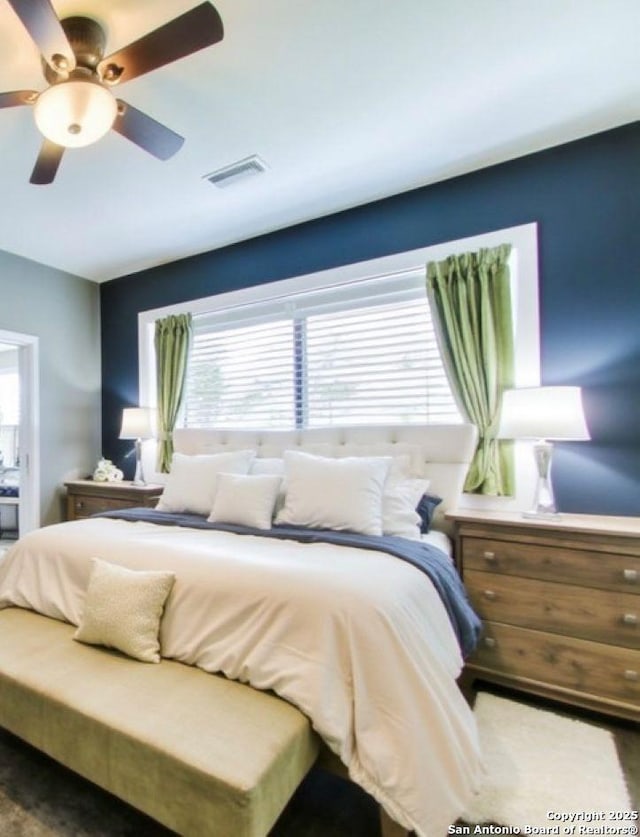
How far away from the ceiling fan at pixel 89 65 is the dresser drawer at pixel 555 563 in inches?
96.2

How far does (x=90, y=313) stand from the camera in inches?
181

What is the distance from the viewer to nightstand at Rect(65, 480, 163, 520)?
3.67m

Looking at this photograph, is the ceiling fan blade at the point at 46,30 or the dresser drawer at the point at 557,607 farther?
the dresser drawer at the point at 557,607

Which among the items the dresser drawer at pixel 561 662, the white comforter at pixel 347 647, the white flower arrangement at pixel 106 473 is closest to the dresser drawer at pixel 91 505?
the white flower arrangement at pixel 106 473

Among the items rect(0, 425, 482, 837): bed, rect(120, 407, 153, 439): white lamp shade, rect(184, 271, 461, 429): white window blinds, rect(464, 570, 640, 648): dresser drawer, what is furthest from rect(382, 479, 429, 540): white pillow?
rect(120, 407, 153, 439): white lamp shade

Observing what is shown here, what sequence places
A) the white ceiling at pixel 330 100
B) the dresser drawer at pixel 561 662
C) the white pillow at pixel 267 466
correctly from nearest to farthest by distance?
the white ceiling at pixel 330 100, the dresser drawer at pixel 561 662, the white pillow at pixel 267 466

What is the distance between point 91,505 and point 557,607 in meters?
3.74

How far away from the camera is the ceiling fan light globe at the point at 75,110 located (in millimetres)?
1628

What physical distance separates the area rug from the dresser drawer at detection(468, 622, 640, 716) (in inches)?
6.3

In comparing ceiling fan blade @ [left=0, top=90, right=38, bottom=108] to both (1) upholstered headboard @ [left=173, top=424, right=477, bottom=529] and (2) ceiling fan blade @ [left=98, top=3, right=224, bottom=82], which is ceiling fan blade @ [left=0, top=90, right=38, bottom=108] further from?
(1) upholstered headboard @ [left=173, top=424, right=477, bottom=529]

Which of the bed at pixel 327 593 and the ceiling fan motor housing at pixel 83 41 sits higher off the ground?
the ceiling fan motor housing at pixel 83 41

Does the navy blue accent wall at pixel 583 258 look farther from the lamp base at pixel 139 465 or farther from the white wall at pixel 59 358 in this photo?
the white wall at pixel 59 358

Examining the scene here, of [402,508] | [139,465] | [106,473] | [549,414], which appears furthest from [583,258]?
[106,473]

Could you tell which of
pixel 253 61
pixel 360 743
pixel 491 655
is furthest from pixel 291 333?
pixel 360 743
